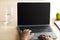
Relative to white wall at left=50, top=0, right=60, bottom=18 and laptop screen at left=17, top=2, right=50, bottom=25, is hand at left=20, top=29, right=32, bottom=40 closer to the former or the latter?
laptop screen at left=17, top=2, right=50, bottom=25

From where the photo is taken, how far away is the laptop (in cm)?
190

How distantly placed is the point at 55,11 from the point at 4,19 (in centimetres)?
57

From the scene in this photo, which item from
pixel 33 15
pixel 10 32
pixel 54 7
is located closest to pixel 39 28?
pixel 33 15

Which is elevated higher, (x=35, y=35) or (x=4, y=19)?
(x=4, y=19)

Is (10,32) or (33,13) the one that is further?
(33,13)

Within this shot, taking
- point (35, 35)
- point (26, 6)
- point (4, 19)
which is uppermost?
point (26, 6)

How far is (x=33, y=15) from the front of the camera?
1938 millimetres

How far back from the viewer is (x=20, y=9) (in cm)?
190

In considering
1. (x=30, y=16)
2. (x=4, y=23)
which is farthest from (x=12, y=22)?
(x=30, y=16)

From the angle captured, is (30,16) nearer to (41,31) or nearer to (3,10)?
(41,31)

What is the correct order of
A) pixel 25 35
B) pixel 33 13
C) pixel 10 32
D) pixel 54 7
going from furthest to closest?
pixel 54 7, pixel 33 13, pixel 10 32, pixel 25 35

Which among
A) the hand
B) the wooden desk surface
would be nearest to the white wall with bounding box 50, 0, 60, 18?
the wooden desk surface

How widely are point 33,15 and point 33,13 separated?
0.06 ft

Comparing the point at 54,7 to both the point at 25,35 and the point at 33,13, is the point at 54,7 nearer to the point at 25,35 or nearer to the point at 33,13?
the point at 33,13
